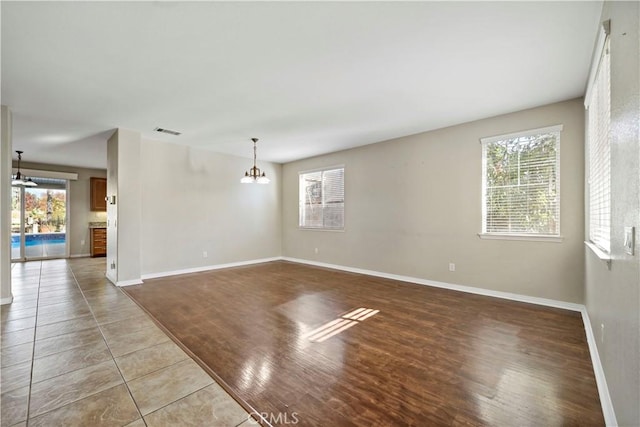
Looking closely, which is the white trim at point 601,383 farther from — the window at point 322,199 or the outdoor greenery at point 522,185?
the window at point 322,199

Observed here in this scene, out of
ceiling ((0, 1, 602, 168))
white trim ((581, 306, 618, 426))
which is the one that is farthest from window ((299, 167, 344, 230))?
white trim ((581, 306, 618, 426))

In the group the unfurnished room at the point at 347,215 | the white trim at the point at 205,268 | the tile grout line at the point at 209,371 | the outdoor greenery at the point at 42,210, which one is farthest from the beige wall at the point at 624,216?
the outdoor greenery at the point at 42,210

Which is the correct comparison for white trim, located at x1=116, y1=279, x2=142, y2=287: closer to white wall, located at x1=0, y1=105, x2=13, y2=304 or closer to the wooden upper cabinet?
white wall, located at x1=0, y1=105, x2=13, y2=304

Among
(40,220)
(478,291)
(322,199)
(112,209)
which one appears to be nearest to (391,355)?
(478,291)

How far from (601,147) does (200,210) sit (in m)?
6.28

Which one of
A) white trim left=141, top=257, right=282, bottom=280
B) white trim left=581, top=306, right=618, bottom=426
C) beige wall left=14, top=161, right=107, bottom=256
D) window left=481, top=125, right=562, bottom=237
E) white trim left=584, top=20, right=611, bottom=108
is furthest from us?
beige wall left=14, top=161, right=107, bottom=256

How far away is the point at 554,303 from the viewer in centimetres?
362

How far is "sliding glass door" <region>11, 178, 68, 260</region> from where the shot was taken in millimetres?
7477

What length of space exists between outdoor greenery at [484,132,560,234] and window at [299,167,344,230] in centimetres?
301

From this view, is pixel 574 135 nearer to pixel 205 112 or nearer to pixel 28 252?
pixel 205 112

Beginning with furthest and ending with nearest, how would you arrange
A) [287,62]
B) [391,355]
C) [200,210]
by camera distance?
[200,210] → [287,62] → [391,355]

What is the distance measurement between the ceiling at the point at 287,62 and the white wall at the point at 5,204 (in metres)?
0.34

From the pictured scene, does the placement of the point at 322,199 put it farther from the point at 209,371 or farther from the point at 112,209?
the point at 209,371

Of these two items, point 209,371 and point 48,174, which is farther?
point 48,174
